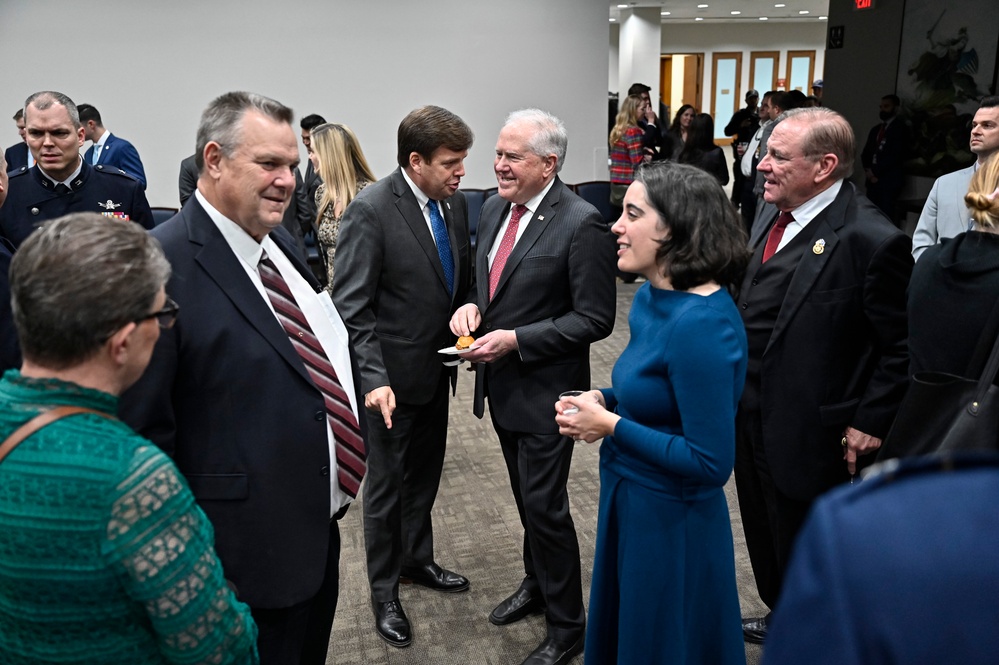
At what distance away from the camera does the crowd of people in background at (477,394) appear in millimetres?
1108

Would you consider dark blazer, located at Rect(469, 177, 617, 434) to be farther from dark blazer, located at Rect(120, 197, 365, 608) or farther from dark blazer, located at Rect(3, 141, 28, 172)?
dark blazer, located at Rect(3, 141, 28, 172)

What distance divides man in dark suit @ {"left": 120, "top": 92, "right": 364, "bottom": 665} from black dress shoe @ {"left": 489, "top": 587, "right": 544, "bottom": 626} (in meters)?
1.22

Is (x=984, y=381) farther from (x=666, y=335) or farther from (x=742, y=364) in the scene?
(x=666, y=335)

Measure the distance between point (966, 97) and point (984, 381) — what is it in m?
8.10

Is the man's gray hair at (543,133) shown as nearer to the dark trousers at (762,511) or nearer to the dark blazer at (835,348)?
the dark blazer at (835,348)

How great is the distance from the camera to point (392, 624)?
2.90m

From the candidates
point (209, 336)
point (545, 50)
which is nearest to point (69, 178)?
point (209, 336)

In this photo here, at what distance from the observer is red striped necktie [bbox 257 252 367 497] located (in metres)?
1.81

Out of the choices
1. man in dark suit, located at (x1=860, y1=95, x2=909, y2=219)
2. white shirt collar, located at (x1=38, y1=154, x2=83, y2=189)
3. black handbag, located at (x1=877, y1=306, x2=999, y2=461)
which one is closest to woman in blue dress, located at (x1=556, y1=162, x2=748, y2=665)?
black handbag, located at (x1=877, y1=306, x2=999, y2=461)

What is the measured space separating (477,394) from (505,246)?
530mm

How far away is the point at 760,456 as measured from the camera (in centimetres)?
262

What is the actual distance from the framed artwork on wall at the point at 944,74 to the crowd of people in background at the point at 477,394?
5504mm

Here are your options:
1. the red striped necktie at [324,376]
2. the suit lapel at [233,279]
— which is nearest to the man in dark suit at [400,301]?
the red striped necktie at [324,376]

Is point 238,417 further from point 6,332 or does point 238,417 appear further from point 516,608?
point 516,608
